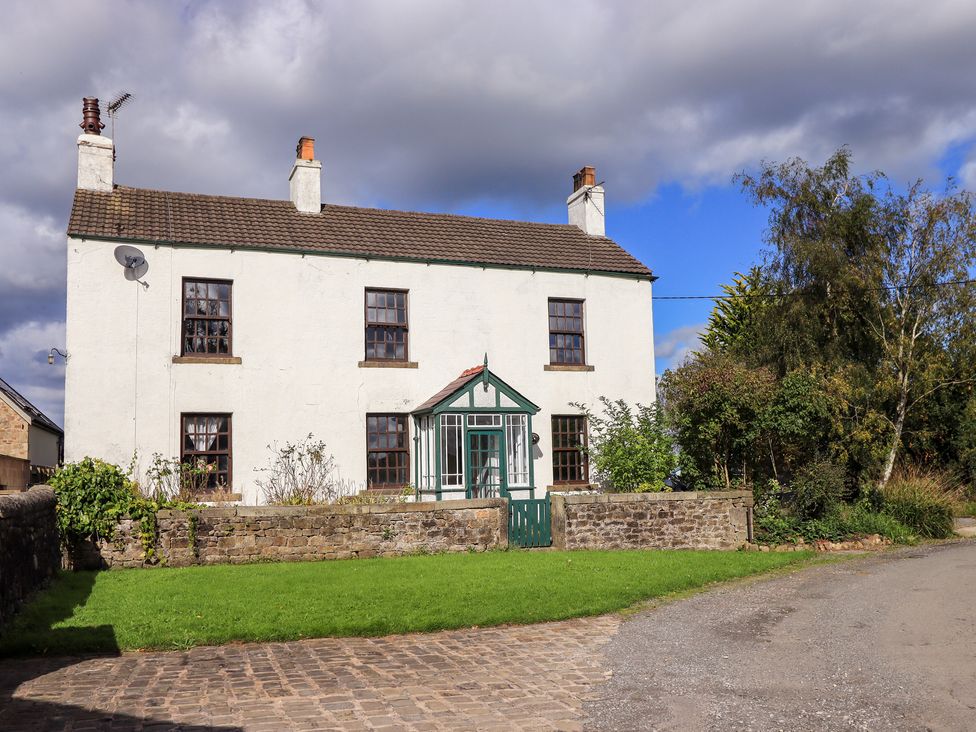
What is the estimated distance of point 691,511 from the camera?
1784cm

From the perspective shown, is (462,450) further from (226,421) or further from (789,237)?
(789,237)

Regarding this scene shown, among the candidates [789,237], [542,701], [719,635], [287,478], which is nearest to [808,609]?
[719,635]

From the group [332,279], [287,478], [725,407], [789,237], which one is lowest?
[287,478]

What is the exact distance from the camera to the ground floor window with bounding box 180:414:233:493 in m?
19.4

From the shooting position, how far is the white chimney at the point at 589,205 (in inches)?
1005

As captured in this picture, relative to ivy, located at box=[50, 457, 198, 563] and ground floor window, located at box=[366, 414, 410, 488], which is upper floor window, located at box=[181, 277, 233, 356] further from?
ivy, located at box=[50, 457, 198, 563]

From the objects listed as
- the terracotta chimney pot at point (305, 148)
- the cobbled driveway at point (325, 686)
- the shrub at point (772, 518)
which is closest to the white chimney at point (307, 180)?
the terracotta chimney pot at point (305, 148)

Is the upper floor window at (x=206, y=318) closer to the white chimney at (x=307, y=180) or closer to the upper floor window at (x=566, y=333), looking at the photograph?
the white chimney at (x=307, y=180)

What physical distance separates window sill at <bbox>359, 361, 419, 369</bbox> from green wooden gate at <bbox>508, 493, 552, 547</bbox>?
5.30 meters

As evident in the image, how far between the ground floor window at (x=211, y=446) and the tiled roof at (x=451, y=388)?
444 cm

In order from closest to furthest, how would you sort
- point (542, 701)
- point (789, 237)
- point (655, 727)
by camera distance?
1. point (655, 727)
2. point (542, 701)
3. point (789, 237)

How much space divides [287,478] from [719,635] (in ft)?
41.1

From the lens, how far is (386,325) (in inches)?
845

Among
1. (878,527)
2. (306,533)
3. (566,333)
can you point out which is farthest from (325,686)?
(566,333)
